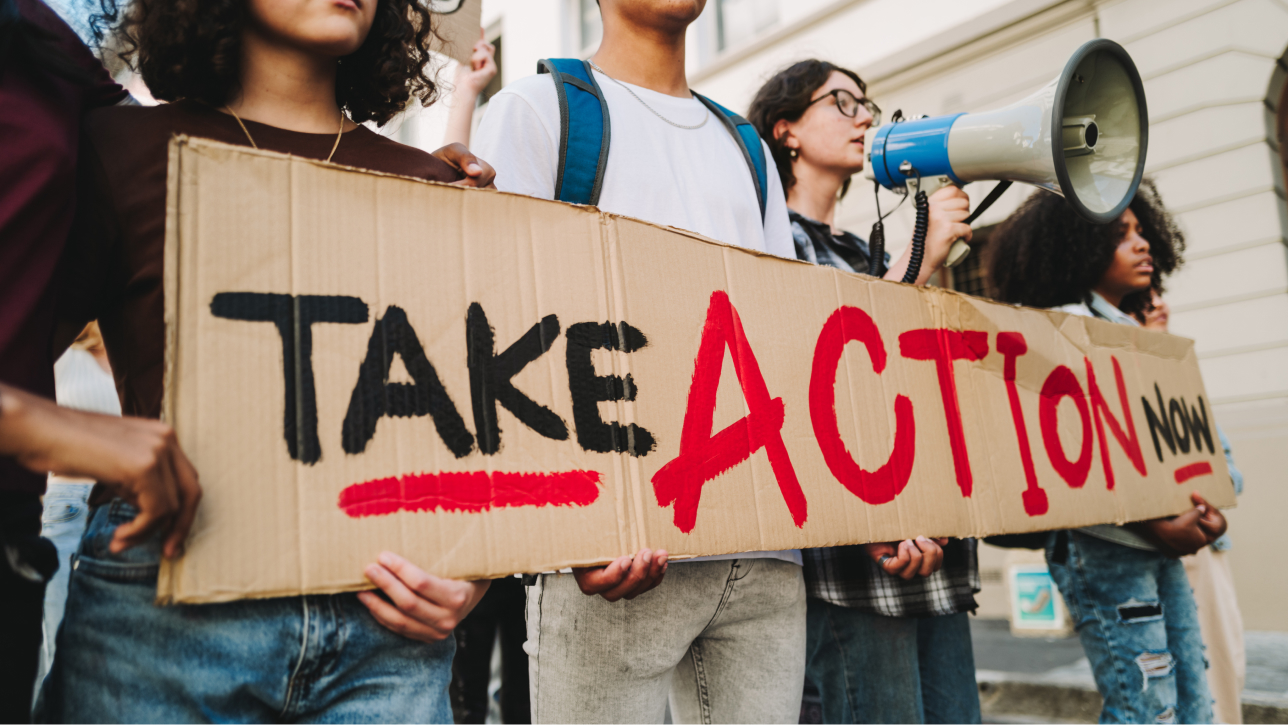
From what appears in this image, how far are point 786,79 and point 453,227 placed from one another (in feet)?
5.39

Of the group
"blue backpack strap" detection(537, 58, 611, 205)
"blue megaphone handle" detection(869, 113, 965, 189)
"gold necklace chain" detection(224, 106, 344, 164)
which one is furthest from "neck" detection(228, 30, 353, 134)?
"blue megaphone handle" detection(869, 113, 965, 189)

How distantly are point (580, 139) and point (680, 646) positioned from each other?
839mm

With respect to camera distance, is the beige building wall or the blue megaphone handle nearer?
the blue megaphone handle

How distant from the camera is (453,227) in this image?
1.00 m

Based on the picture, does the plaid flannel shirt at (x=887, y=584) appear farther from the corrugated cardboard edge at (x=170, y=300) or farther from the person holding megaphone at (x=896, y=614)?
the corrugated cardboard edge at (x=170, y=300)

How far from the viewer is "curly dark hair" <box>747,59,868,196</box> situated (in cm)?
232

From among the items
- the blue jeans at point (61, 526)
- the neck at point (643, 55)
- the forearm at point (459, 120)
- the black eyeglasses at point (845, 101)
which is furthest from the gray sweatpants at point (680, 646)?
the blue jeans at point (61, 526)

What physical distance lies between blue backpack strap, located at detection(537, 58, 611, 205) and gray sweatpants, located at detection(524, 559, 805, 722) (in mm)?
626

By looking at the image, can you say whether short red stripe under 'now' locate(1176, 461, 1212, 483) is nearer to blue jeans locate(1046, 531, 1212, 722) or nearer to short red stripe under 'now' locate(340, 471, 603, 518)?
blue jeans locate(1046, 531, 1212, 722)

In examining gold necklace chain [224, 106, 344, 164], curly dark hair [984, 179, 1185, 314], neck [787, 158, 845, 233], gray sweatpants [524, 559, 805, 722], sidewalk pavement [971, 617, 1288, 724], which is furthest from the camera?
sidewalk pavement [971, 617, 1288, 724]

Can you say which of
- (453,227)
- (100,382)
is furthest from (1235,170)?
(100,382)

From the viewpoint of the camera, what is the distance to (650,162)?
146 cm

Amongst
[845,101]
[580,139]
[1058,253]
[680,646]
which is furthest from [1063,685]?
[580,139]

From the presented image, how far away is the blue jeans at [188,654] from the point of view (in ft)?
2.65
